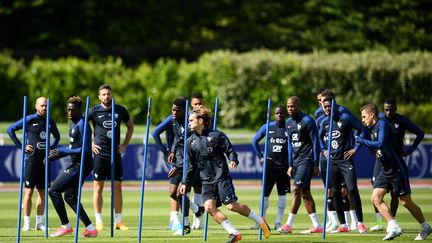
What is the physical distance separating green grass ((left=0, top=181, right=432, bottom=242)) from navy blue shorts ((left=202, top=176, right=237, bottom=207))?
3.26 ft

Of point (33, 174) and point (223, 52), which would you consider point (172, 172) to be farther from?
point (223, 52)

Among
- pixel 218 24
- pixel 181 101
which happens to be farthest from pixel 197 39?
pixel 181 101

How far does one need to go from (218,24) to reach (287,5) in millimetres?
4422

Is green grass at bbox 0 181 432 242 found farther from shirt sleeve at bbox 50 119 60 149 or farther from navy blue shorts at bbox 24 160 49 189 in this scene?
shirt sleeve at bbox 50 119 60 149

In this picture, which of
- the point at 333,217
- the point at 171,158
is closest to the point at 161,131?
the point at 171,158

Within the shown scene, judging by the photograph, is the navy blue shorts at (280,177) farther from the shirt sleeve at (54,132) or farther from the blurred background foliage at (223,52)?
the blurred background foliage at (223,52)

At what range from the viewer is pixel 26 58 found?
2302 inches

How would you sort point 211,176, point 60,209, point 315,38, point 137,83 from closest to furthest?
point 211,176 < point 60,209 < point 137,83 < point 315,38

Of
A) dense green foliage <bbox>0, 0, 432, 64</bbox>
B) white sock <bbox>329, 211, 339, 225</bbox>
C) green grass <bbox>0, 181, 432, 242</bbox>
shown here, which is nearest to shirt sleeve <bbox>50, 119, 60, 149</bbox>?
green grass <bbox>0, 181, 432, 242</bbox>

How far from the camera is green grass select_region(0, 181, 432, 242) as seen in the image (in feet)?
51.3

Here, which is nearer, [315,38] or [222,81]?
[222,81]

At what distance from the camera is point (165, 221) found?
62.8 feet

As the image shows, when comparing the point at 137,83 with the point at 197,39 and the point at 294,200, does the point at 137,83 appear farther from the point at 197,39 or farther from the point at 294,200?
the point at 294,200

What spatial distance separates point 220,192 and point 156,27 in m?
43.9
